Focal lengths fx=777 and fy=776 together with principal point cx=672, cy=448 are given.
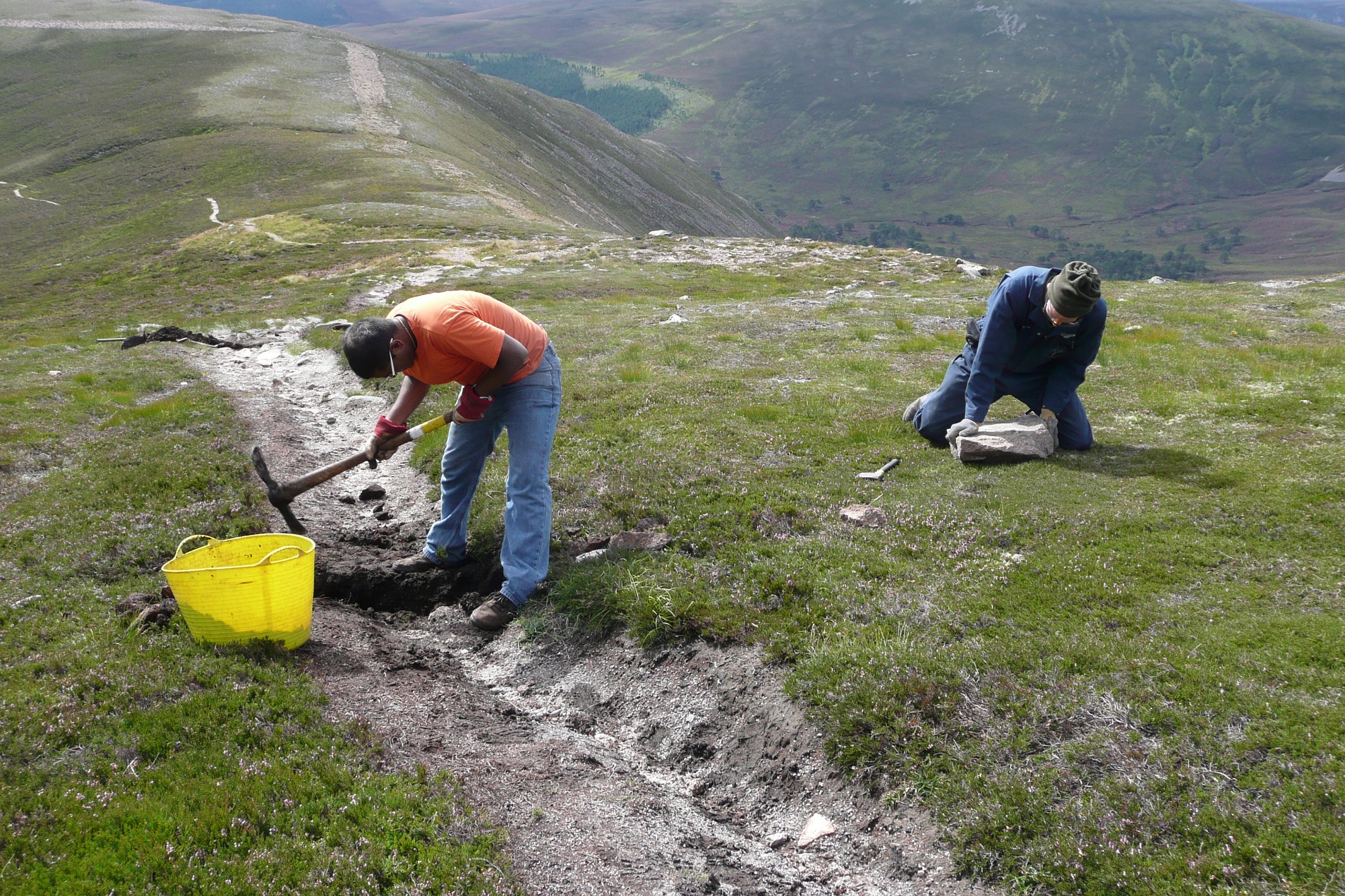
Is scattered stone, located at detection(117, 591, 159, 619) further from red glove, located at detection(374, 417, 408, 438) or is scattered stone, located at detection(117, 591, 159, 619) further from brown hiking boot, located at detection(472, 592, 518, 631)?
brown hiking boot, located at detection(472, 592, 518, 631)

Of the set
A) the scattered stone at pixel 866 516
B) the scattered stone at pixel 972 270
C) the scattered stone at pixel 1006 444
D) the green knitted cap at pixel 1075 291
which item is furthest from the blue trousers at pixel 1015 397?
the scattered stone at pixel 972 270

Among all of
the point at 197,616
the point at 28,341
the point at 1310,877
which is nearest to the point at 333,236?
the point at 28,341

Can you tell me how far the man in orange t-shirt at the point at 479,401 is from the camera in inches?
317

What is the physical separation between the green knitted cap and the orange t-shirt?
25.1ft

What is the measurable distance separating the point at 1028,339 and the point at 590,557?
24.9 feet

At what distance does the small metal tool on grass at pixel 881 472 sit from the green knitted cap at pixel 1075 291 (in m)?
3.26

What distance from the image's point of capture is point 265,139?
92.9m

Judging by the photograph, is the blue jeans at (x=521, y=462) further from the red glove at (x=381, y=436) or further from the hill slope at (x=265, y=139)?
the hill slope at (x=265, y=139)

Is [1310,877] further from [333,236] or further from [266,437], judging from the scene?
[333,236]

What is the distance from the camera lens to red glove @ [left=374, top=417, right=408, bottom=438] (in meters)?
8.73

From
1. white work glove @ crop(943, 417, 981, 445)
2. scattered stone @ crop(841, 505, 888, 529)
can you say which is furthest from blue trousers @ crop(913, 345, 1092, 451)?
scattered stone @ crop(841, 505, 888, 529)

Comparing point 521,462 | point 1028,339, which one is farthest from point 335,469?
A: point 1028,339

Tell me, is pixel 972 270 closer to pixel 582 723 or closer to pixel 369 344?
pixel 582 723

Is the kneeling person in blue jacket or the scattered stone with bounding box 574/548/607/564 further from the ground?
the kneeling person in blue jacket
